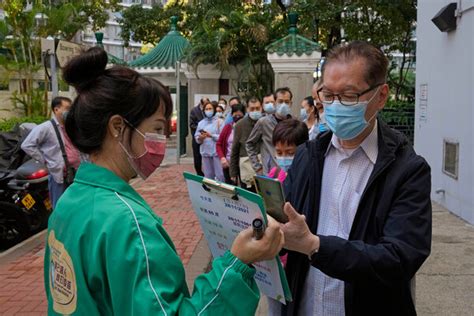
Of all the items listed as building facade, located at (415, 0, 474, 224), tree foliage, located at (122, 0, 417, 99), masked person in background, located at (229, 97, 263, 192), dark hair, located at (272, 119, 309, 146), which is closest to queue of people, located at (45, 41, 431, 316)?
dark hair, located at (272, 119, 309, 146)

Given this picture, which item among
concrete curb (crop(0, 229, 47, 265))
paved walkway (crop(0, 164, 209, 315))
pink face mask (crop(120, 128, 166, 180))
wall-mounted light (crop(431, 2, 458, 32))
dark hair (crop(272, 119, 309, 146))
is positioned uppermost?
wall-mounted light (crop(431, 2, 458, 32))

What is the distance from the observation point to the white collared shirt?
2.09 m

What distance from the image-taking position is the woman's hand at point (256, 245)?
1448 millimetres

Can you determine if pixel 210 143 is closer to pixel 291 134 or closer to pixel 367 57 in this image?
pixel 291 134

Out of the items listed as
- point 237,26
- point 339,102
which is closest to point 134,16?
point 237,26

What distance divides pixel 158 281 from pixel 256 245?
0.92 ft

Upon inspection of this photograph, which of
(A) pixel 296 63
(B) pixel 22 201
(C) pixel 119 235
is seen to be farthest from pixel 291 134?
(A) pixel 296 63

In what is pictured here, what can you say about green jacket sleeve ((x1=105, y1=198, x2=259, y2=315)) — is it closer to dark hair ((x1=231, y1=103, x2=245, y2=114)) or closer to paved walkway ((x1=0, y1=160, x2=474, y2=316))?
paved walkway ((x1=0, y1=160, x2=474, y2=316))

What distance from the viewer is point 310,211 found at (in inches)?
85.4

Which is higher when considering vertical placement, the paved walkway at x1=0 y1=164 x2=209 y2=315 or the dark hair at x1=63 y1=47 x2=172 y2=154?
the dark hair at x1=63 y1=47 x2=172 y2=154

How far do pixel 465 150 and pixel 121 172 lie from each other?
6.32 meters

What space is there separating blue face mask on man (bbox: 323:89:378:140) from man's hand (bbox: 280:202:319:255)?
19.9 inches

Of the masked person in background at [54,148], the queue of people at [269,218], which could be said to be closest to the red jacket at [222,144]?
the masked person in background at [54,148]

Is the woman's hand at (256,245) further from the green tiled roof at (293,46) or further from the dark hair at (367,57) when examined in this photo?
the green tiled roof at (293,46)
